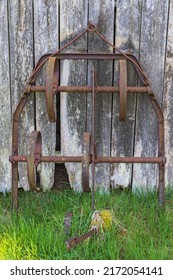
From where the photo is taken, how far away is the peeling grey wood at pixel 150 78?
3293mm

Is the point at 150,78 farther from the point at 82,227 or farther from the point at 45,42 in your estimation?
the point at 82,227

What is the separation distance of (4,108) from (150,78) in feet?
3.10

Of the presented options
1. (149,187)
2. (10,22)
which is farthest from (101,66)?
(149,187)

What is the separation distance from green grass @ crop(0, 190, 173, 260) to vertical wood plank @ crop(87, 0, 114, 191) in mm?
181

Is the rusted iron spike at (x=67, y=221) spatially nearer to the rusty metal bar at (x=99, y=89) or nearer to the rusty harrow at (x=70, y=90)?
the rusty harrow at (x=70, y=90)

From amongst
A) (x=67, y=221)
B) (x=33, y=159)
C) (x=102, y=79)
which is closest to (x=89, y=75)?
(x=102, y=79)

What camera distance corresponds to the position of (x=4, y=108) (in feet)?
11.4

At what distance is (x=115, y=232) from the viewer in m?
3.01

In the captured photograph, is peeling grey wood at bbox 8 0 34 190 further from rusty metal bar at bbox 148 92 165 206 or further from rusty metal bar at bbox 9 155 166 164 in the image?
rusty metal bar at bbox 148 92 165 206

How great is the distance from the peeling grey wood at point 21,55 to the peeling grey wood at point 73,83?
0.20 m

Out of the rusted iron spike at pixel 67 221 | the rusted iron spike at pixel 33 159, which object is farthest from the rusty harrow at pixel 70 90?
the rusted iron spike at pixel 67 221

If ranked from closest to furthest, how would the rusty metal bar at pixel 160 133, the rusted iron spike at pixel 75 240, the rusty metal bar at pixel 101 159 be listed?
the rusted iron spike at pixel 75 240, the rusty metal bar at pixel 101 159, the rusty metal bar at pixel 160 133
